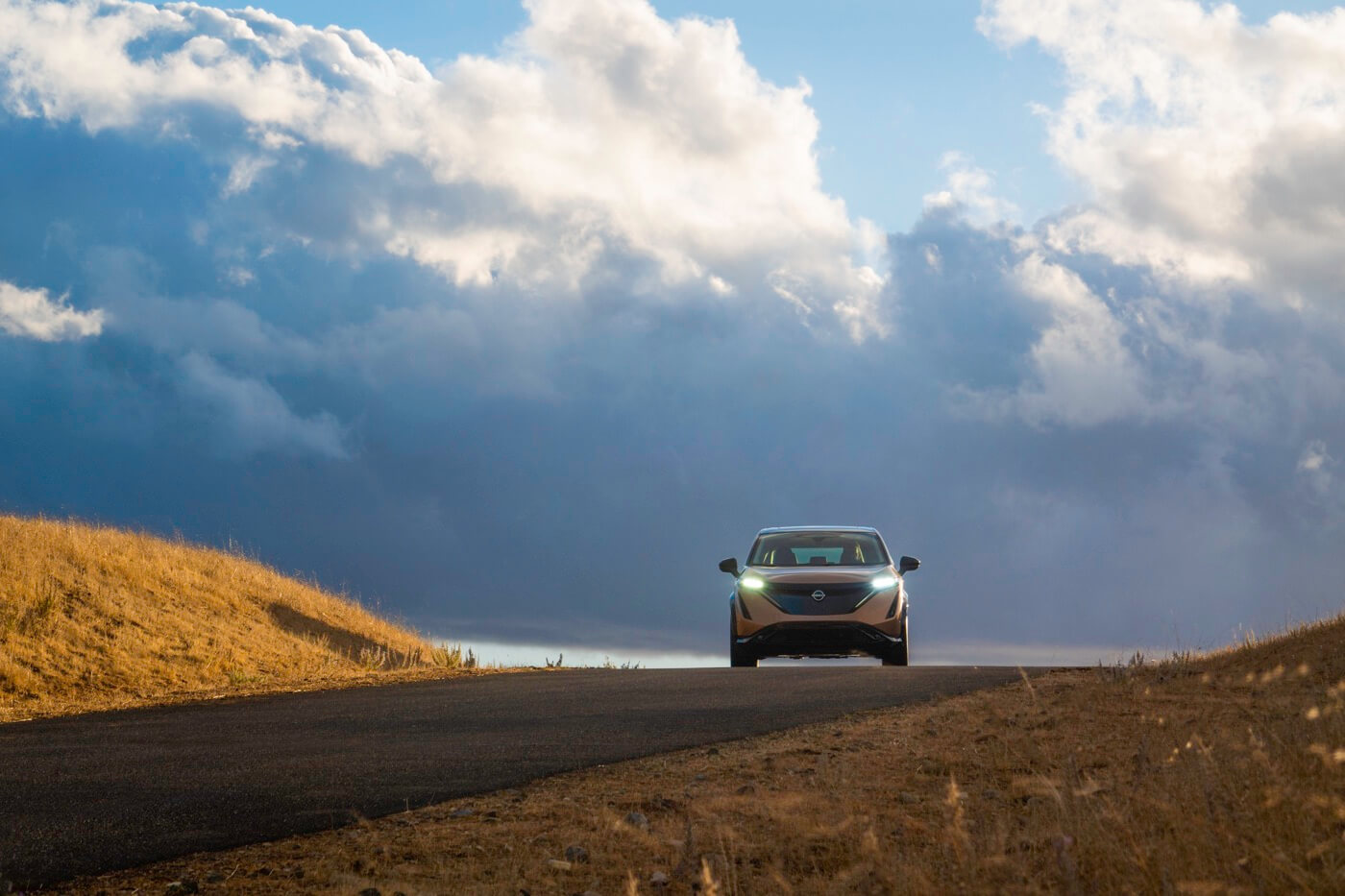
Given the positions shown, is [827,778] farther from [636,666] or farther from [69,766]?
[636,666]

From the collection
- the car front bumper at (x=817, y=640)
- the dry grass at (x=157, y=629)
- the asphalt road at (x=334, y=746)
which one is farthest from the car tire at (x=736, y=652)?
the dry grass at (x=157, y=629)

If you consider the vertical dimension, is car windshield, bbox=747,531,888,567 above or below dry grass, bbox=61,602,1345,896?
above

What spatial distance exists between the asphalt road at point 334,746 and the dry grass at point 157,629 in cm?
346

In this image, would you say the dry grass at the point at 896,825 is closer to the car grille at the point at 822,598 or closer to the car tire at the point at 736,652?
the car grille at the point at 822,598

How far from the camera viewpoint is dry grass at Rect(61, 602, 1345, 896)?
15.8ft

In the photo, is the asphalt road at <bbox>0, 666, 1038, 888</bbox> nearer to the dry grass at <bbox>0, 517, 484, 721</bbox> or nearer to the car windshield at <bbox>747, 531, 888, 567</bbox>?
the car windshield at <bbox>747, 531, 888, 567</bbox>

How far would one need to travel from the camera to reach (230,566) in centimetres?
2708

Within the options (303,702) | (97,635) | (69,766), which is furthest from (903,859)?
(97,635)

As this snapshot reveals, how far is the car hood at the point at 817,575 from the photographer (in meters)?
15.9

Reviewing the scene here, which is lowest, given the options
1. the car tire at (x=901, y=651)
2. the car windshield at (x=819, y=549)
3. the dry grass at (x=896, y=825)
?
the dry grass at (x=896, y=825)

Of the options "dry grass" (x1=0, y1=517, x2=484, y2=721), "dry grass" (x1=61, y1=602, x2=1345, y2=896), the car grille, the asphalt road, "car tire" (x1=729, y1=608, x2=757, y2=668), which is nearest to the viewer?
"dry grass" (x1=61, y1=602, x2=1345, y2=896)

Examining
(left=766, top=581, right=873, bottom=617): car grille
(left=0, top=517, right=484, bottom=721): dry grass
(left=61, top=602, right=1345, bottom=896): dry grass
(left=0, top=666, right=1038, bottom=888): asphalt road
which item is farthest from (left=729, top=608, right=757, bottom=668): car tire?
(left=61, top=602, right=1345, bottom=896): dry grass

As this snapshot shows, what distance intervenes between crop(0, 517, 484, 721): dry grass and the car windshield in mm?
5702

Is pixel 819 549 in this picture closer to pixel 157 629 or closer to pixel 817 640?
pixel 817 640
